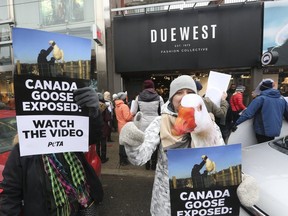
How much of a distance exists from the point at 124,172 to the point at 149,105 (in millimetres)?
1552


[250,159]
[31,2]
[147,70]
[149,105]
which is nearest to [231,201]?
[250,159]

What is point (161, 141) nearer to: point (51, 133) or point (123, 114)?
point (51, 133)

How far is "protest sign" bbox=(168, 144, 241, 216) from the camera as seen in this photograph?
4.93ft

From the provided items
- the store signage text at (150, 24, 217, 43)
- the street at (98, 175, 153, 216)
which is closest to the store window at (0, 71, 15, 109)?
the store signage text at (150, 24, 217, 43)

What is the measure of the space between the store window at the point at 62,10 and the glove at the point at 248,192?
9026mm

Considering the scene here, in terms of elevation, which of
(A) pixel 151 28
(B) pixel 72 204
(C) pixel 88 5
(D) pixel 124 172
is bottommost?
(D) pixel 124 172

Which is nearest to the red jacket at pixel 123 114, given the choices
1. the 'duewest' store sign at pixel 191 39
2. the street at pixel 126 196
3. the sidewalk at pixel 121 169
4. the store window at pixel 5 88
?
the sidewalk at pixel 121 169

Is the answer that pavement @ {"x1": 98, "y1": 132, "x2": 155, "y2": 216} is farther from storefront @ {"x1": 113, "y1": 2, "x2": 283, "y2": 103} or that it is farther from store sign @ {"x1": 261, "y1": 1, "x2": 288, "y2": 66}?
store sign @ {"x1": 261, "y1": 1, "x2": 288, "y2": 66}

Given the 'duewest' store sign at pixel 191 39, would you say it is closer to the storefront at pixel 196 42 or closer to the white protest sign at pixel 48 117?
the storefront at pixel 196 42

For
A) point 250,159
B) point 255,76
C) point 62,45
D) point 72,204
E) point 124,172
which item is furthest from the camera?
point 255,76

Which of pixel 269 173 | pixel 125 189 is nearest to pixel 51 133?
pixel 269 173

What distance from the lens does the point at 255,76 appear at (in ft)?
28.6

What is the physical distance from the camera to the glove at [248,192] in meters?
1.49

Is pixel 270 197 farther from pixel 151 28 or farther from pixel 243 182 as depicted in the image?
pixel 151 28
